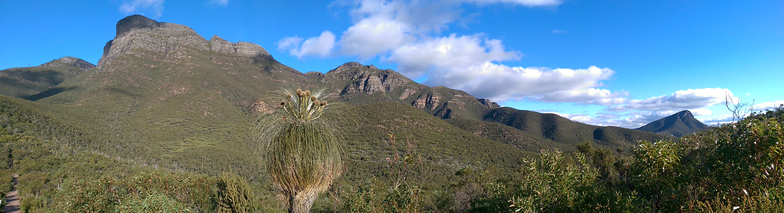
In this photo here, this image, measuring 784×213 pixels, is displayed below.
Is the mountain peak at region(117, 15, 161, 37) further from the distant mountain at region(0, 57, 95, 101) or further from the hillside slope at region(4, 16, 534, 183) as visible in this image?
the hillside slope at region(4, 16, 534, 183)

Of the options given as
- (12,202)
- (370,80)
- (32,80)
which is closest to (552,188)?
(12,202)

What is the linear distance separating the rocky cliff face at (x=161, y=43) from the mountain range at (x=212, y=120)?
2.31 ft

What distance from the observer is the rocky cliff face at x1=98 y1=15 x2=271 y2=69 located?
10100 centimetres

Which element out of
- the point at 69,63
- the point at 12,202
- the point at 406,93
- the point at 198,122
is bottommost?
the point at 12,202

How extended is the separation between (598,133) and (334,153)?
96720 millimetres

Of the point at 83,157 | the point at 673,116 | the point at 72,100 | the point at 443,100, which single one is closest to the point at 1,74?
the point at 72,100

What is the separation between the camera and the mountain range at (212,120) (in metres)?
39.1

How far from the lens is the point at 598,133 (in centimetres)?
7869

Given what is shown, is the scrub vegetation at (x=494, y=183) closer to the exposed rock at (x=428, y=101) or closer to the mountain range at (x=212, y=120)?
the mountain range at (x=212, y=120)

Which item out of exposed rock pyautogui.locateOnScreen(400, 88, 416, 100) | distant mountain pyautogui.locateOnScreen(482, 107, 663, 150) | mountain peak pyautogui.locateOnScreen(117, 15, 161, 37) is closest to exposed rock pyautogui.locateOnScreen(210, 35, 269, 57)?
mountain peak pyautogui.locateOnScreen(117, 15, 161, 37)

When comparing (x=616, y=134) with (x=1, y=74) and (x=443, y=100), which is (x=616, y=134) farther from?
(x=1, y=74)

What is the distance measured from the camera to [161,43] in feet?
361

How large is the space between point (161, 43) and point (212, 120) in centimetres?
8145

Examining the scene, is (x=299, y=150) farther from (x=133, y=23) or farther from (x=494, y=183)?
(x=133, y=23)
